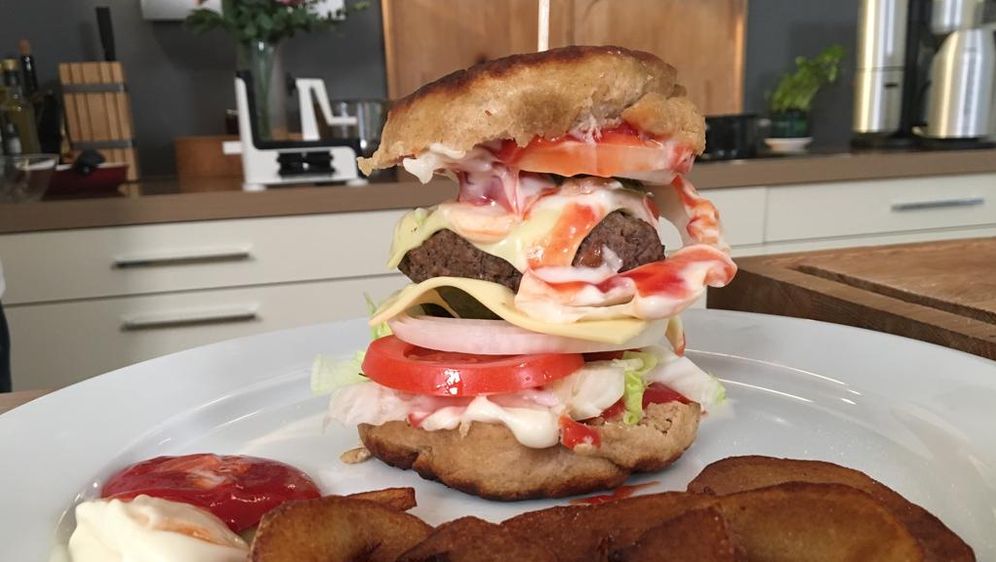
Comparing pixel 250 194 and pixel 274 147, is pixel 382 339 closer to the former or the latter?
pixel 250 194

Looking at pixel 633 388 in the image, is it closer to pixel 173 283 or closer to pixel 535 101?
pixel 535 101

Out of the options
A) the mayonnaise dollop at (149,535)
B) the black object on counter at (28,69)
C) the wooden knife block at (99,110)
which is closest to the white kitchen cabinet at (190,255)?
the wooden knife block at (99,110)

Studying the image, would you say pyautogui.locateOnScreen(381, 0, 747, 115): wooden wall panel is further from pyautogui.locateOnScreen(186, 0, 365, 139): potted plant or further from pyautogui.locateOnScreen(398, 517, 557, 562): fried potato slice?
pyautogui.locateOnScreen(398, 517, 557, 562): fried potato slice

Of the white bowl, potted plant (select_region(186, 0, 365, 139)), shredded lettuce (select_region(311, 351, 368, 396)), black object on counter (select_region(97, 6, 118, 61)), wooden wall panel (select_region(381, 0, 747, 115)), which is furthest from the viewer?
the white bowl

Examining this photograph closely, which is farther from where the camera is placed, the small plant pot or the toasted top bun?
the small plant pot

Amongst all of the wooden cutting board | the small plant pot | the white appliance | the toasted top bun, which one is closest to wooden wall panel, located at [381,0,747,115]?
the small plant pot

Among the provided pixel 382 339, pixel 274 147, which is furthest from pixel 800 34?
pixel 382 339

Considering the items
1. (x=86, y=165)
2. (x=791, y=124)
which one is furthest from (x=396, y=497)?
(x=791, y=124)
